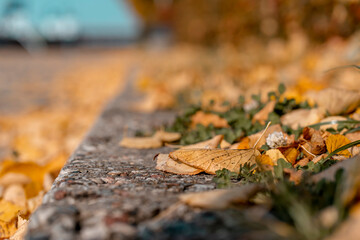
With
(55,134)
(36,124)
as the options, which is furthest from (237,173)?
(36,124)

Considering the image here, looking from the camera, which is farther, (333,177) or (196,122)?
(196,122)

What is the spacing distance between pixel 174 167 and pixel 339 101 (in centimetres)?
82

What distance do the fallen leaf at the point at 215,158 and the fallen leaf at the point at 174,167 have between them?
0.02m

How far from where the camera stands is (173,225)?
82 centimetres

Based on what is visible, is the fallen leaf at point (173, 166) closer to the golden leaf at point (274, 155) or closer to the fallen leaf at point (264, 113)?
the golden leaf at point (274, 155)

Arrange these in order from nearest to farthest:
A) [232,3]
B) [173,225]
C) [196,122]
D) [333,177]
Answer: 1. [173,225]
2. [333,177]
3. [196,122]
4. [232,3]

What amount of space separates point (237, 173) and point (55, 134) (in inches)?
75.3

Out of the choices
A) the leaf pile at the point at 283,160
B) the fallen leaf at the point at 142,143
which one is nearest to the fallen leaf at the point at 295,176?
the leaf pile at the point at 283,160

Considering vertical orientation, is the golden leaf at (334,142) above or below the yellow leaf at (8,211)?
below

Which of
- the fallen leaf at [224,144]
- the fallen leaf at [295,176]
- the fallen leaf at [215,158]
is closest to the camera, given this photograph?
the fallen leaf at [295,176]

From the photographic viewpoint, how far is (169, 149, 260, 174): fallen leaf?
1.21 m

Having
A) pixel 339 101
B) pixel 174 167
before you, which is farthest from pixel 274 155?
pixel 339 101

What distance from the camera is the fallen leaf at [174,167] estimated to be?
4.04 ft

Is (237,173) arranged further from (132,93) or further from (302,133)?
(132,93)
